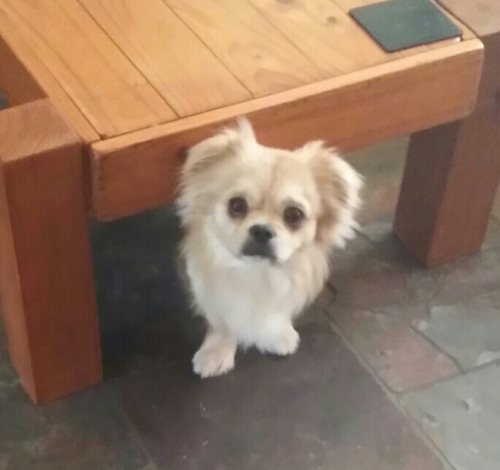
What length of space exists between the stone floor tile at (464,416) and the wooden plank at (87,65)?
63cm

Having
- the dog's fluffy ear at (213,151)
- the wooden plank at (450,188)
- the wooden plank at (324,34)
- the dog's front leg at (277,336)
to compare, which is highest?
the wooden plank at (324,34)

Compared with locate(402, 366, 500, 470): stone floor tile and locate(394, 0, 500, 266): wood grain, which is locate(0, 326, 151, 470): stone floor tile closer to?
locate(402, 366, 500, 470): stone floor tile

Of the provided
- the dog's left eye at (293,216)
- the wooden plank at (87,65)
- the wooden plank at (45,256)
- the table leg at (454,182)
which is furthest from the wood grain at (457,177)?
the wooden plank at (45,256)

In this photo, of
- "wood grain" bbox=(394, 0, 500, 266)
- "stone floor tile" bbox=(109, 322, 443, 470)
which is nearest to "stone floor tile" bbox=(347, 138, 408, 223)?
"wood grain" bbox=(394, 0, 500, 266)

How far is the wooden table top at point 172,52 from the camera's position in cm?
113

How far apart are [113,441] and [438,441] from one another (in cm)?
49

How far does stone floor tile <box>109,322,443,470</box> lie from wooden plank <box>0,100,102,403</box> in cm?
12

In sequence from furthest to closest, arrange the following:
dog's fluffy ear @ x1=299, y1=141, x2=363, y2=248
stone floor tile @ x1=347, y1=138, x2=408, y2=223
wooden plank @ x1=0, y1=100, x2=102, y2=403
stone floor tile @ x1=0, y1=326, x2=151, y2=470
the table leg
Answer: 1. stone floor tile @ x1=347, y1=138, x2=408, y2=223
2. the table leg
3. stone floor tile @ x1=0, y1=326, x2=151, y2=470
4. dog's fluffy ear @ x1=299, y1=141, x2=363, y2=248
5. wooden plank @ x1=0, y1=100, x2=102, y2=403

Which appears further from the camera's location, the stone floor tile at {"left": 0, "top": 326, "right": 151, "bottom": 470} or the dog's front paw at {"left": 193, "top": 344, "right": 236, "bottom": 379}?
the dog's front paw at {"left": 193, "top": 344, "right": 236, "bottom": 379}

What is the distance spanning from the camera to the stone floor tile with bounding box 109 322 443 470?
129 centimetres

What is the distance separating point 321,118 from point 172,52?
0.23 meters

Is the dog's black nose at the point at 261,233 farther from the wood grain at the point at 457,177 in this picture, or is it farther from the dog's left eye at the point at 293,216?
the wood grain at the point at 457,177

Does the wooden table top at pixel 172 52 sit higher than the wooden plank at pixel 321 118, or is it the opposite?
the wooden table top at pixel 172 52

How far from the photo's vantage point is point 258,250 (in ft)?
3.70
